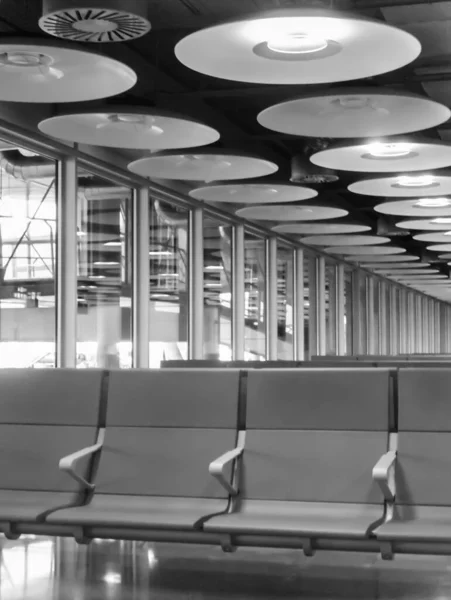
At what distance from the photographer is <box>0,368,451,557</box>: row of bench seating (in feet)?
12.4

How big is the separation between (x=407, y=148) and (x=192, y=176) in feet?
7.81

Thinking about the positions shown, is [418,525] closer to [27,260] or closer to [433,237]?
[27,260]

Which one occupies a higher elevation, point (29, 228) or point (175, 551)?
point (29, 228)

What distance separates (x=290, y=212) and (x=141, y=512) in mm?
9912

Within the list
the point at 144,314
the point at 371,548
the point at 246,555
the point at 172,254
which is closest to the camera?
the point at 371,548

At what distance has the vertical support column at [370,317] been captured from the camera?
2550 cm

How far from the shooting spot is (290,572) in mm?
4387

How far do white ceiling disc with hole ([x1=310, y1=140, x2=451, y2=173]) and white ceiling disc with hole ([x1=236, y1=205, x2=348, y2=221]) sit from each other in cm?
311

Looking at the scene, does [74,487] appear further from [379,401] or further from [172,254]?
[172,254]

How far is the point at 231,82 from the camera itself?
9.95 meters

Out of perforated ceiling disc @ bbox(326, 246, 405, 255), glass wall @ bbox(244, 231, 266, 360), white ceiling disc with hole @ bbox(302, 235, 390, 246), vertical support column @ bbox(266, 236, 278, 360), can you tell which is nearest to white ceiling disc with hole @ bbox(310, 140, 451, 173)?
glass wall @ bbox(244, 231, 266, 360)

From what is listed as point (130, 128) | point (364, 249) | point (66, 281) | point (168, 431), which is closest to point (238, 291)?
point (364, 249)

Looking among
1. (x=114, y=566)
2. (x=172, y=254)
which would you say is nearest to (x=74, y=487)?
(x=114, y=566)

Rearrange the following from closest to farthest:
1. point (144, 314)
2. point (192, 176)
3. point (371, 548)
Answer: point (371, 548)
point (192, 176)
point (144, 314)
